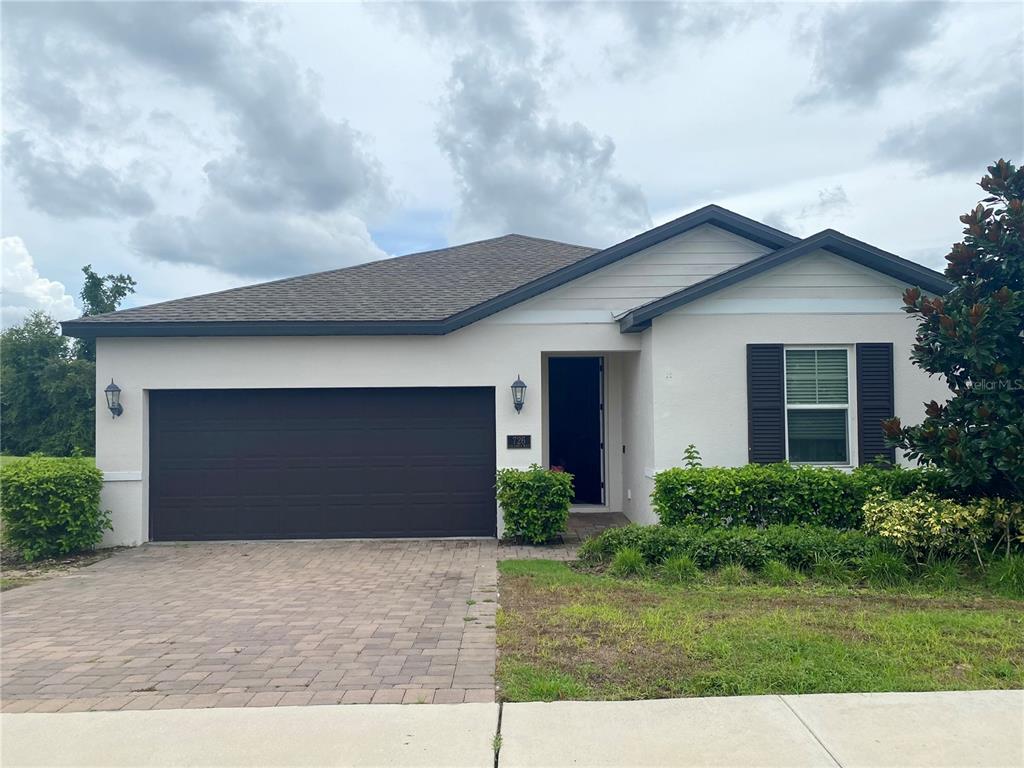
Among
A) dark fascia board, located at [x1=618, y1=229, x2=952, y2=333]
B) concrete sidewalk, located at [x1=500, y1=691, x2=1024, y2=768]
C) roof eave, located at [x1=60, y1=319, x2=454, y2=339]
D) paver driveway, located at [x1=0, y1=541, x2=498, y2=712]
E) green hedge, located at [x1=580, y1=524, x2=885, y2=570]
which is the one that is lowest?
paver driveway, located at [x1=0, y1=541, x2=498, y2=712]

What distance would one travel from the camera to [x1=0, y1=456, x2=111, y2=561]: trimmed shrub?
9.59 m

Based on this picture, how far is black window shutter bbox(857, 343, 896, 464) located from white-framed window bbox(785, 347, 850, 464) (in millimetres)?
175

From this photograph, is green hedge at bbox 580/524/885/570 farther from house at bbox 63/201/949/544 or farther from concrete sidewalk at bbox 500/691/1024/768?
concrete sidewalk at bbox 500/691/1024/768

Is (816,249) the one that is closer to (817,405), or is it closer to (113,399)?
(817,405)

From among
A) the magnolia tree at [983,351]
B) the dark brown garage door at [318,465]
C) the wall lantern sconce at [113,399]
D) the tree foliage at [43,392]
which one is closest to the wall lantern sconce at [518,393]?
the dark brown garage door at [318,465]

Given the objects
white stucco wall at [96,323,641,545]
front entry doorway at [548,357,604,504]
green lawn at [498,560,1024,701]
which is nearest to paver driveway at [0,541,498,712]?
green lawn at [498,560,1024,701]

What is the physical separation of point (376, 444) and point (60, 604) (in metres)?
4.51

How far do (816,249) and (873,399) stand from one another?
2.15 metres

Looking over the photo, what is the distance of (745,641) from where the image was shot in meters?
5.54

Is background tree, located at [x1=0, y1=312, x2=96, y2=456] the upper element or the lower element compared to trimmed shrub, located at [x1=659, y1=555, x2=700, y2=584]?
upper

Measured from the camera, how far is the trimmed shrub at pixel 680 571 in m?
7.63

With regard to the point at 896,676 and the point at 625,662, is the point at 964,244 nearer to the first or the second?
the point at 896,676

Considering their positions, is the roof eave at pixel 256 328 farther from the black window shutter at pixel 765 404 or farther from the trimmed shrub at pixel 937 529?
the trimmed shrub at pixel 937 529

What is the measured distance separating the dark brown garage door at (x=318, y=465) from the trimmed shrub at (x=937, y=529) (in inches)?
212
